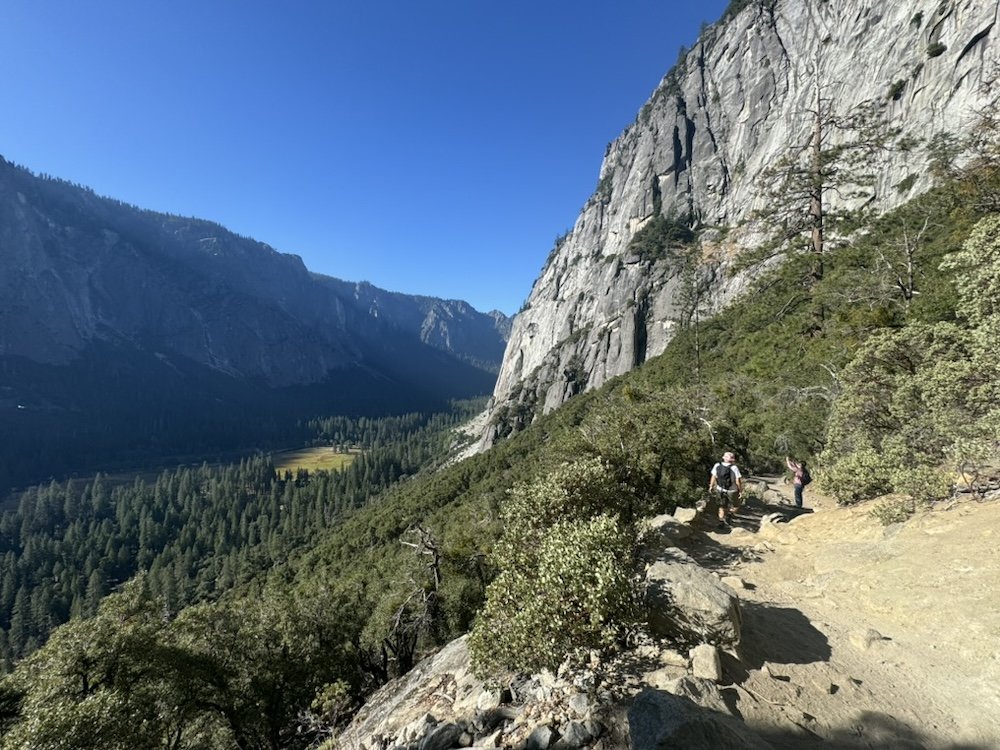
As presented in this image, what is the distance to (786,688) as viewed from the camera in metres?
8.34

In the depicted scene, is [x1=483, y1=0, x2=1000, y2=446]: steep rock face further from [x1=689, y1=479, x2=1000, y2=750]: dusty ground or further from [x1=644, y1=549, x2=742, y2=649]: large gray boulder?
[x1=644, y1=549, x2=742, y2=649]: large gray boulder

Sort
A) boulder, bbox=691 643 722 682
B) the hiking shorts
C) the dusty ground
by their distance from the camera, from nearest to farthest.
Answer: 1. the dusty ground
2. boulder, bbox=691 643 722 682
3. the hiking shorts

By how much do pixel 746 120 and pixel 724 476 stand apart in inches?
7609

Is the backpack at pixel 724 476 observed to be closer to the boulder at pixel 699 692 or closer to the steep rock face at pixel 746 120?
the boulder at pixel 699 692

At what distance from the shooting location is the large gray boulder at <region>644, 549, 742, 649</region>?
873 cm

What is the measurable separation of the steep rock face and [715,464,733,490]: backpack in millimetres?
85366

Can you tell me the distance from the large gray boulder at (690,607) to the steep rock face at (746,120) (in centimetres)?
9523

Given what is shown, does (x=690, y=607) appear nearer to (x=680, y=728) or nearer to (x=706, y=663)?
(x=706, y=663)

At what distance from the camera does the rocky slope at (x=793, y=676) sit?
7.20m

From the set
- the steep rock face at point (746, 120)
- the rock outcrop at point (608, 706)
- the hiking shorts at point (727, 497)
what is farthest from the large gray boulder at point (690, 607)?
the steep rock face at point (746, 120)

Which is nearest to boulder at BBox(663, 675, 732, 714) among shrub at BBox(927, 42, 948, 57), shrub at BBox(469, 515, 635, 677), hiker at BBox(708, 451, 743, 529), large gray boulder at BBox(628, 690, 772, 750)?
large gray boulder at BBox(628, 690, 772, 750)

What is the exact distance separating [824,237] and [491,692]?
2761 centimetres

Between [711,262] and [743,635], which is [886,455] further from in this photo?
[711,262]

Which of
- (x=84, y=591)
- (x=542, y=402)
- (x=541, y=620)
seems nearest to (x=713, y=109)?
(x=542, y=402)
